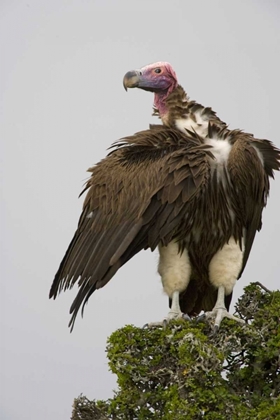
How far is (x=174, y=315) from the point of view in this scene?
8266mm

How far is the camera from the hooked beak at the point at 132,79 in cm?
902

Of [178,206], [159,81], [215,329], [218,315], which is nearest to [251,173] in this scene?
[178,206]

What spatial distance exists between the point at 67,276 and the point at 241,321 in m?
1.46

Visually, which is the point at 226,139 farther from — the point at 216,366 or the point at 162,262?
the point at 216,366

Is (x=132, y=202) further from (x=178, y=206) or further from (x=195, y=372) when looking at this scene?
(x=195, y=372)

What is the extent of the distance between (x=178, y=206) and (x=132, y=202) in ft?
1.29

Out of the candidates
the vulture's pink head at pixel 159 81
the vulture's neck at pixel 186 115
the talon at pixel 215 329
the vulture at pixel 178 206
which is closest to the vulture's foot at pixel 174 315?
the vulture at pixel 178 206

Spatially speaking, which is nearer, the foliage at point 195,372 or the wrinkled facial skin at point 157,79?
the foliage at point 195,372

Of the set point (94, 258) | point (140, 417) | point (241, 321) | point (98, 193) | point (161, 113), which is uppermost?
point (161, 113)

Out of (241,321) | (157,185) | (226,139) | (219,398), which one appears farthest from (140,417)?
(226,139)

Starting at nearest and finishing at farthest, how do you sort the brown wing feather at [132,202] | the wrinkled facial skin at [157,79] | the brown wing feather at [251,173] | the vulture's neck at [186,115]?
the brown wing feather at [132,202] < the brown wing feather at [251,173] < the vulture's neck at [186,115] < the wrinkled facial skin at [157,79]

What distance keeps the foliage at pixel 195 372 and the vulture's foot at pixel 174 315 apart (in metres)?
0.24

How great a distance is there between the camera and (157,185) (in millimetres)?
8133

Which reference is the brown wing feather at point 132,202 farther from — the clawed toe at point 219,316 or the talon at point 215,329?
the talon at point 215,329
